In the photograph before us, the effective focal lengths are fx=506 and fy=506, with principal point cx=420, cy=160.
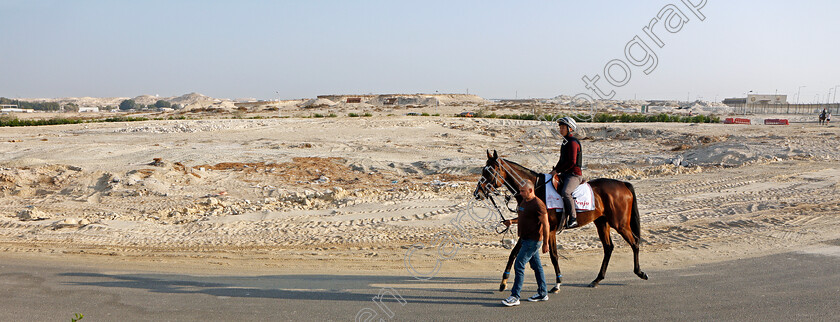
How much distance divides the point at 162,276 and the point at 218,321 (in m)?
2.51

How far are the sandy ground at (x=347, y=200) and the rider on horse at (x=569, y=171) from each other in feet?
6.16

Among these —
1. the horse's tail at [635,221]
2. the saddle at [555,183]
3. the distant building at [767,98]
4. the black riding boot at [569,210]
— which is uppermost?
the distant building at [767,98]

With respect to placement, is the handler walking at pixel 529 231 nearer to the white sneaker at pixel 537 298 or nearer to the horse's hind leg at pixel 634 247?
the white sneaker at pixel 537 298

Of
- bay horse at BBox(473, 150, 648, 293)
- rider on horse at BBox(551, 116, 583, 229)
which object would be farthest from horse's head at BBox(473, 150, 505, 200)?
rider on horse at BBox(551, 116, 583, 229)

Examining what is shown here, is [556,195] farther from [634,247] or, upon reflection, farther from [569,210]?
[634,247]

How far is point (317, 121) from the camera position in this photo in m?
38.1

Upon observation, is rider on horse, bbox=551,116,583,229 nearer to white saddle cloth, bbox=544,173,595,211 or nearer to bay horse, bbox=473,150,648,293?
white saddle cloth, bbox=544,173,595,211

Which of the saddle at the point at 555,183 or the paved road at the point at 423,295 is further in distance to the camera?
the saddle at the point at 555,183

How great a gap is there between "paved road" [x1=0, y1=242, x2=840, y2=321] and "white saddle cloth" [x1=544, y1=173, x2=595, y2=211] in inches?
49.0

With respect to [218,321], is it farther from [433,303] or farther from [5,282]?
[5,282]

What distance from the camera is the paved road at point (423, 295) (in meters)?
6.54

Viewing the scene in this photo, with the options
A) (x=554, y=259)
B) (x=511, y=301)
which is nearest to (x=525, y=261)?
(x=511, y=301)

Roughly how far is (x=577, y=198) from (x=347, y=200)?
780 cm

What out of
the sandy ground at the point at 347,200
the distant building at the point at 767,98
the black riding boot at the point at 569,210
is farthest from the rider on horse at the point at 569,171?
the distant building at the point at 767,98
